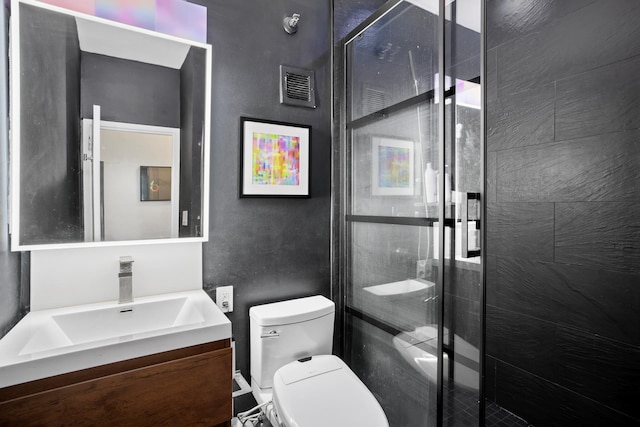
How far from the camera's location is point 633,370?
1.40m

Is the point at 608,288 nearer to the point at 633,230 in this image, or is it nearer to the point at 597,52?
the point at 633,230

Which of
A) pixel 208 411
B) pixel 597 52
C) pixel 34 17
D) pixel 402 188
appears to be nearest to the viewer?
pixel 208 411

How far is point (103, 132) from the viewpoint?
4.63ft

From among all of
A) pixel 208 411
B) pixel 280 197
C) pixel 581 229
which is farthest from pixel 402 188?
pixel 208 411

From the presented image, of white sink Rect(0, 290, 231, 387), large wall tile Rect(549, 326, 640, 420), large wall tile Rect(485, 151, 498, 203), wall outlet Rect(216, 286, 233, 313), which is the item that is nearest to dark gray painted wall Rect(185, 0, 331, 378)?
wall outlet Rect(216, 286, 233, 313)

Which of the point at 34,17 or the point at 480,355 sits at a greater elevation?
the point at 34,17

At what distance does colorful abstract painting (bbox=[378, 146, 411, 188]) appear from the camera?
1.55 meters

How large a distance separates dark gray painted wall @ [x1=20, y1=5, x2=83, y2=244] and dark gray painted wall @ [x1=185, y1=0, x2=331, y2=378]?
0.55 m

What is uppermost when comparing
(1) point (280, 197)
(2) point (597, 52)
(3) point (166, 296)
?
(2) point (597, 52)

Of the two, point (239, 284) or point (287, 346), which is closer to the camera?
point (287, 346)

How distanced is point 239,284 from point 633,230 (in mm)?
1757

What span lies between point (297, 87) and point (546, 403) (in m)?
2.10

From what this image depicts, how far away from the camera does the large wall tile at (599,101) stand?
1.37 m

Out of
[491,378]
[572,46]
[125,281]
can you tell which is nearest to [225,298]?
[125,281]
